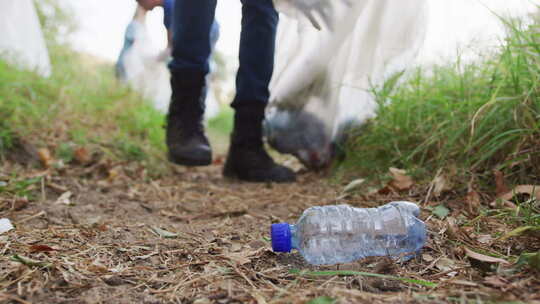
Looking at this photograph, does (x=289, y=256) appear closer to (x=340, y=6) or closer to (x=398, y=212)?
(x=398, y=212)

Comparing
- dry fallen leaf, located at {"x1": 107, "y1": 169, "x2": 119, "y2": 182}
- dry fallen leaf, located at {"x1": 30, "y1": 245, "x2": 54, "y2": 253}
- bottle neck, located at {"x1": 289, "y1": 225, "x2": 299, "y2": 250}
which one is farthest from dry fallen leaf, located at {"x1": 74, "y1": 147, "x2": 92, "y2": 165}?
bottle neck, located at {"x1": 289, "y1": 225, "x2": 299, "y2": 250}

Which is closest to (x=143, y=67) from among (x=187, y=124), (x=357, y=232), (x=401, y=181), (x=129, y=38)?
(x=129, y=38)

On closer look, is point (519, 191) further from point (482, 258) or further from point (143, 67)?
point (143, 67)

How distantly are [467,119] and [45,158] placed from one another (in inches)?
71.6

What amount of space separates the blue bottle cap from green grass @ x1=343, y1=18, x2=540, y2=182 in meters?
0.77

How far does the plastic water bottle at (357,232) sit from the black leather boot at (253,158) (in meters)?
1.05

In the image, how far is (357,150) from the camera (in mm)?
2047

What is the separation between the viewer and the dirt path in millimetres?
739

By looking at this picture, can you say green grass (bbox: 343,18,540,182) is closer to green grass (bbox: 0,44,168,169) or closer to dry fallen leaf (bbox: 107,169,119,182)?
dry fallen leaf (bbox: 107,169,119,182)

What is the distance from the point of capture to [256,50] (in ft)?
6.15

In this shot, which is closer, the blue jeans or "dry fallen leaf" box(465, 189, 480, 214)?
"dry fallen leaf" box(465, 189, 480, 214)

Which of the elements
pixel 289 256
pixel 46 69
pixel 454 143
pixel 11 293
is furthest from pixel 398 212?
pixel 46 69

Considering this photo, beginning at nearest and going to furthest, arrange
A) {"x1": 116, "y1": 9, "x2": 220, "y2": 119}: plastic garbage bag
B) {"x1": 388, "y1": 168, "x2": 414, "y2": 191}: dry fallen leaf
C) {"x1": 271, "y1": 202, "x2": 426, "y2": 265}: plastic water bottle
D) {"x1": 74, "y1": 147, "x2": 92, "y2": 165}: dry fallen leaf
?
{"x1": 271, "y1": 202, "x2": 426, "y2": 265}: plastic water bottle → {"x1": 388, "y1": 168, "x2": 414, "y2": 191}: dry fallen leaf → {"x1": 74, "y1": 147, "x2": 92, "y2": 165}: dry fallen leaf → {"x1": 116, "y1": 9, "x2": 220, "y2": 119}: plastic garbage bag

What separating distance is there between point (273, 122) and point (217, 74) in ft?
17.0
